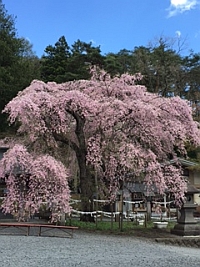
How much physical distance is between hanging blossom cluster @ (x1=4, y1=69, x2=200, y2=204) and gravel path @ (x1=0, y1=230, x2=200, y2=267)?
2.28m

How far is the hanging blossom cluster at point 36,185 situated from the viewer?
1005 centimetres

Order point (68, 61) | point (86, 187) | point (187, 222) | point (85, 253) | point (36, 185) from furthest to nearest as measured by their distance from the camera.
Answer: point (68, 61) < point (86, 187) < point (187, 222) < point (36, 185) < point (85, 253)

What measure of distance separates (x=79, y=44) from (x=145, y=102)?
19020 millimetres

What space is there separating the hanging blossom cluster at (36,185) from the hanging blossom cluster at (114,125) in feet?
3.71

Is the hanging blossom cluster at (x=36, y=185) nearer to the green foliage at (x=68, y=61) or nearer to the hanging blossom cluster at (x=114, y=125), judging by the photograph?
the hanging blossom cluster at (x=114, y=125)

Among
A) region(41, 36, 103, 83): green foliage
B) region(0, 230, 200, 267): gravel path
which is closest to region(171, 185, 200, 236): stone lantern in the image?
region(0, 230, 200, 267): gravel path

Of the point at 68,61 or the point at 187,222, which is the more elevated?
the point at 68,61

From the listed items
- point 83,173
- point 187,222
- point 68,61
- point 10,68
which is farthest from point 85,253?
point 68,61

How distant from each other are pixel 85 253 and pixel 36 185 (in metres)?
3.37

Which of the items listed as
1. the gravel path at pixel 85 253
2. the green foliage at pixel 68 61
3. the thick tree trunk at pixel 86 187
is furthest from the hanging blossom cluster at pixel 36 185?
the green foliage at pixel 68 61

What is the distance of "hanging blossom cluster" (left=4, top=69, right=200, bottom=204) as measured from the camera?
10781 millimetres

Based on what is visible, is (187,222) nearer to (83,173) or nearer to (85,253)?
(83,173)

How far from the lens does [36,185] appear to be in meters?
10.2

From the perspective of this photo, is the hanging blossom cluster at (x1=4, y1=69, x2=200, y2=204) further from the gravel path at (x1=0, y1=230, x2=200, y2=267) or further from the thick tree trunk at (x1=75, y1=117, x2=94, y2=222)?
the gravel path at (x1=0, y1=230, x2=200, y2=267)
